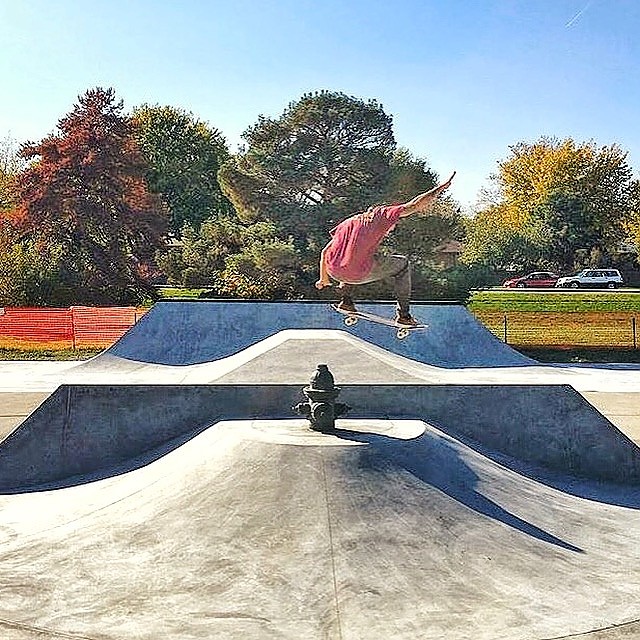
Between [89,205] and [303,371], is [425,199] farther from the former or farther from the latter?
[89,205]

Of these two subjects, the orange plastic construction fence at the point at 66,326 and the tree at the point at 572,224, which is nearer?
the orange plastic construction fence at the point at 66,326

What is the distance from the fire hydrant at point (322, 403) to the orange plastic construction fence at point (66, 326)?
854 inches

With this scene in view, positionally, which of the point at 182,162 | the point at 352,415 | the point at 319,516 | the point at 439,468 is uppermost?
the point at 182,162

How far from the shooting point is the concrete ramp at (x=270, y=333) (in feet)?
70.2

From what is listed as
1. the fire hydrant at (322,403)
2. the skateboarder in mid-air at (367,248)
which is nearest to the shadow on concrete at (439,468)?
the fire hydrant at (322,403)

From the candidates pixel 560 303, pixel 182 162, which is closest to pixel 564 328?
pixel 560 303

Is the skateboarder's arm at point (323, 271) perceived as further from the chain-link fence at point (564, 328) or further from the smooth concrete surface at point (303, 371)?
the chain-link fence at point (564, 328)

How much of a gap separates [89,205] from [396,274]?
89.2 feet

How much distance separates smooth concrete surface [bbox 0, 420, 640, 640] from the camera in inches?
237

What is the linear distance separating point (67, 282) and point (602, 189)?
42.8m

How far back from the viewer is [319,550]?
6.84 metres

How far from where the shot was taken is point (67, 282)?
114 feet

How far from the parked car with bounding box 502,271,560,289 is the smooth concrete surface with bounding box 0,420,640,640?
4761 centimetres

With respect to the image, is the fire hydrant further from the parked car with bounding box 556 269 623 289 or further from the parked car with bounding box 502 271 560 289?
the parked car with bounding box 502 271 560 289
